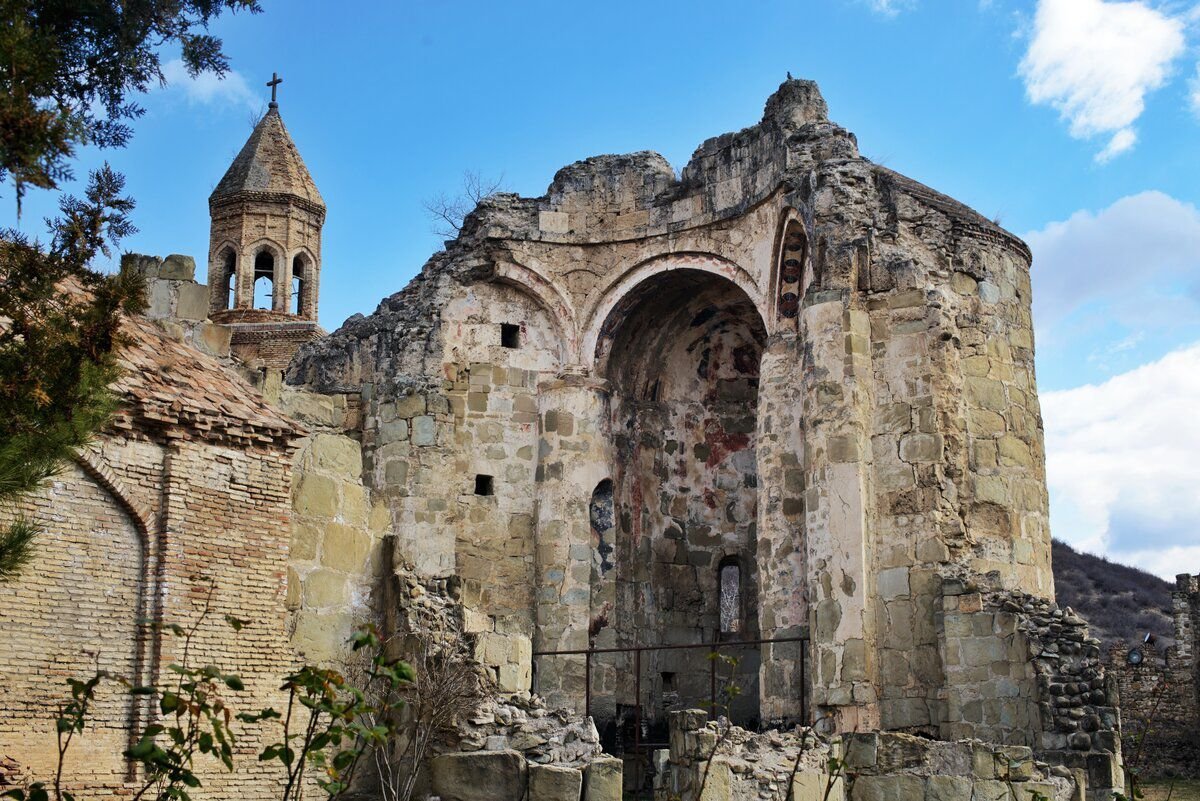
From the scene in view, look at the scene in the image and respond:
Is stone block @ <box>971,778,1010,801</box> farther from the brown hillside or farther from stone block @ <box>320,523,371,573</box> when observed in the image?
the brown hillside

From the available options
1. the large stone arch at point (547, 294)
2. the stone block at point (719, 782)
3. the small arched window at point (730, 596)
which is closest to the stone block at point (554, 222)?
the large stone arch at point (547, 294)

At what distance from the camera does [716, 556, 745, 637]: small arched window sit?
2012 cm

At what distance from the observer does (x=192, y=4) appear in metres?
8.95

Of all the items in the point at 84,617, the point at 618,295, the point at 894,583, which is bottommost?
the point at 84,617

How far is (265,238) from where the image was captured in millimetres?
33781

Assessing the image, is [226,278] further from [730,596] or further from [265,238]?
[730,596]

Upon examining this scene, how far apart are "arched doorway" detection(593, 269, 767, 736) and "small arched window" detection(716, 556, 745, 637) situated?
0.06 feet

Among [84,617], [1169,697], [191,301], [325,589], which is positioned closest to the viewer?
[84,617]

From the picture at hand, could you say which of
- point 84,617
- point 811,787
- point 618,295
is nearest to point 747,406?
point 618,295

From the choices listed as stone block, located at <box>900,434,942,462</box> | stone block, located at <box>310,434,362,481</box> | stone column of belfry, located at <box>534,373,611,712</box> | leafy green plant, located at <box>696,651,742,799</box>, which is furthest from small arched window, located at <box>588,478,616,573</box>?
stone block, located at <box>310,434,362,481</box>

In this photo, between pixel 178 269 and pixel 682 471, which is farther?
pixel 682 471

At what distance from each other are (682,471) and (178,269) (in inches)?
335

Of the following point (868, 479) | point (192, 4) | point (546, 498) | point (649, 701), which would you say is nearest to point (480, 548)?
point (546, 498)

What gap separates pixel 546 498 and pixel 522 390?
4.72ft
